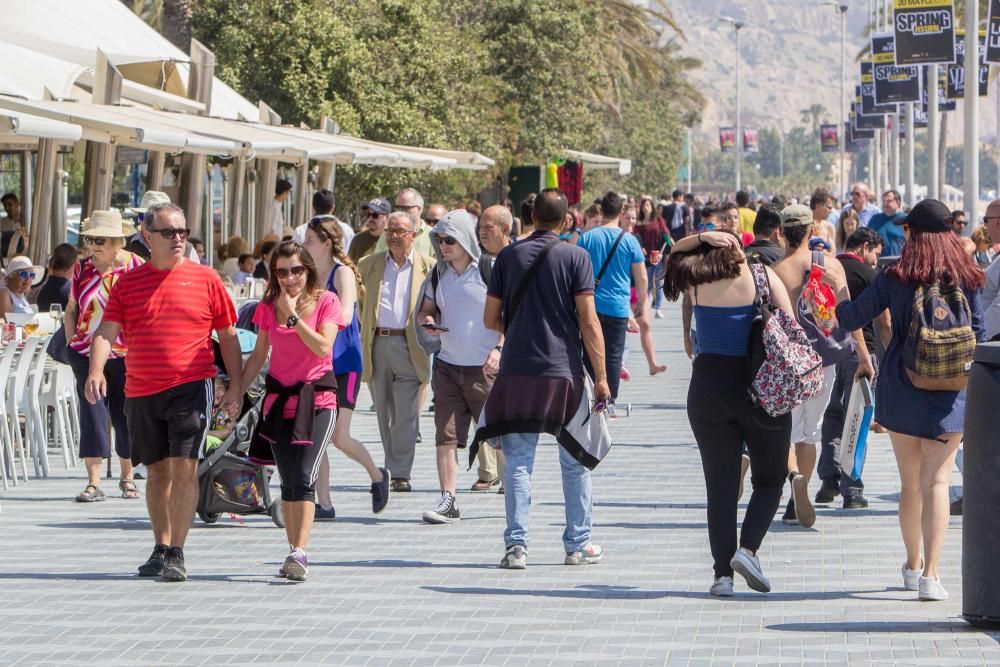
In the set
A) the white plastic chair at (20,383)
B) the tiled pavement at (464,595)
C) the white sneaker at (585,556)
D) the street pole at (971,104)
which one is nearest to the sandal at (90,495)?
the tiled pavement at (464,595)

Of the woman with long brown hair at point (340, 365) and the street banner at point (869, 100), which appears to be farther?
the street banner at point (869, 100)

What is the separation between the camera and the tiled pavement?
6.32 m

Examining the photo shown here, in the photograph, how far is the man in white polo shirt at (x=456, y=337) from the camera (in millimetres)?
9523

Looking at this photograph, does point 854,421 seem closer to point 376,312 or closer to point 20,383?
point 376,312

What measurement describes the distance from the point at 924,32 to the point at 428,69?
7668 mm

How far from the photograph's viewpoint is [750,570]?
7.21m

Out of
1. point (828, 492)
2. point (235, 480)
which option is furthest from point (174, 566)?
point (828, 492)

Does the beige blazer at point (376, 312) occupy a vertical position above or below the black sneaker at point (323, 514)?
above

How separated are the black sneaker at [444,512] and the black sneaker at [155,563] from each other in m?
1.87

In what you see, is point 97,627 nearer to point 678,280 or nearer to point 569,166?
point 678,280

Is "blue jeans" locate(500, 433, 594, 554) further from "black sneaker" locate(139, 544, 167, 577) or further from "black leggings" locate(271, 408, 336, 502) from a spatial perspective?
"black sneaker" locate(139, 544, 167, 577)

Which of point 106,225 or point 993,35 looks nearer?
point 106,225

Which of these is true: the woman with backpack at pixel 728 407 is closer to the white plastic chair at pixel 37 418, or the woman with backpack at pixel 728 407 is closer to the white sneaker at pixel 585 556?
the white sneaker at pixel 585 556

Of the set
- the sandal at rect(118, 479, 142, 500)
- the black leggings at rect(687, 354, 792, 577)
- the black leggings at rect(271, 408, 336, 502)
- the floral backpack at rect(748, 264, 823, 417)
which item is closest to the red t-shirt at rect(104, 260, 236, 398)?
the black leggings at rect(271, 408, 336, 502)
